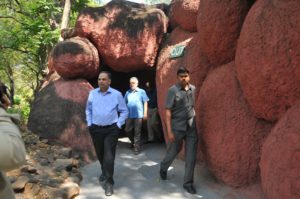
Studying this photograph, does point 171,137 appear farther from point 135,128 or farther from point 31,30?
Result: point 31,30

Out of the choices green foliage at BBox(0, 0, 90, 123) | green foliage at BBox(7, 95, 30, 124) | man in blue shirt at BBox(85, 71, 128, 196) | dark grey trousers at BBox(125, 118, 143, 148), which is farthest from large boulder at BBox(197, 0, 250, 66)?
green foliage at BBox(0, 0, 90, 123)

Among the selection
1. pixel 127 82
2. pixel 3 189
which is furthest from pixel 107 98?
pixel 127 82

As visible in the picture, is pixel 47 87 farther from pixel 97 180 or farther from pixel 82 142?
pixel 97 180

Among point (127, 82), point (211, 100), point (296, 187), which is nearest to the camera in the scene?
point (296, 187)

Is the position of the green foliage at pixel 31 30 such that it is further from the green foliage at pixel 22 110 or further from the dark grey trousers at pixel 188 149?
the dark grey trousers at pixel 188 149

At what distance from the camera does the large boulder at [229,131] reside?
471 centimetres

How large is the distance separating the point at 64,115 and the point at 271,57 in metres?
4.22

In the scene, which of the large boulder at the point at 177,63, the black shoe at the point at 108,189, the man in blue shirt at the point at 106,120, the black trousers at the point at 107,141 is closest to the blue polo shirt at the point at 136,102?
the large boulder at the point at 177,63

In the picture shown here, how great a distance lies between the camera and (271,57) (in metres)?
4.07

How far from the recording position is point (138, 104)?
6.85m

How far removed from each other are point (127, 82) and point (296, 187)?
6634 mm

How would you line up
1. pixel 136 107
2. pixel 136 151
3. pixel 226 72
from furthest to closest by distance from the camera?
pixel 136 151
pixel 136 107
pixel 226 72

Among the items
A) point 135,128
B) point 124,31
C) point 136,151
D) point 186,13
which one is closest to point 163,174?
point 136,151

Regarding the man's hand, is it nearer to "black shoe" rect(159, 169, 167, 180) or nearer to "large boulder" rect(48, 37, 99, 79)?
"black shoe" rect(159, 169, 167, 180)
